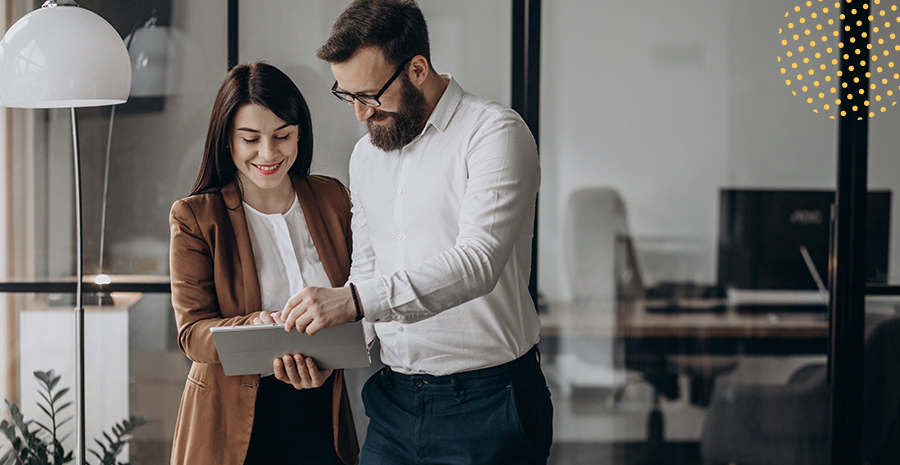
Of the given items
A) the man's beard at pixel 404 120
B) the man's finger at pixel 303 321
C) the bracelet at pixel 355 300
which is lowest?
the man's finger at pixel 303 321

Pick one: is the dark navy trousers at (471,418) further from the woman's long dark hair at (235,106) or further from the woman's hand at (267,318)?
the woman's long dark hair at (235,106)

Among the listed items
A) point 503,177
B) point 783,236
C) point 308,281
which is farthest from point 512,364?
point 783,236

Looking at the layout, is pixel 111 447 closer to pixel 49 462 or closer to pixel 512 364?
pixel 49 462

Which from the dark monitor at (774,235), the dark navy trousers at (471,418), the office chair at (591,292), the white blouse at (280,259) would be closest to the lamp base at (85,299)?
the white blouse at (280,259)

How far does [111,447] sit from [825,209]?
3063 millimetres

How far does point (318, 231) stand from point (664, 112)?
5.23 feet

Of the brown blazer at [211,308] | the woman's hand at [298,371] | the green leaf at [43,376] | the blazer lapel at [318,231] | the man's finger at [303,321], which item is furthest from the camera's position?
the green leaf at [43,376]

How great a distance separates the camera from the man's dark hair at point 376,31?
4.81ft

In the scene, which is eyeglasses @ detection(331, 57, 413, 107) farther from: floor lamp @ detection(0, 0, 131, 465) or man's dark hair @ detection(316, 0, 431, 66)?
floor lamp @ detection(0, 0, 131, 465)

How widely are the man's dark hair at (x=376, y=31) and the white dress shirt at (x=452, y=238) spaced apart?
0.16 meters

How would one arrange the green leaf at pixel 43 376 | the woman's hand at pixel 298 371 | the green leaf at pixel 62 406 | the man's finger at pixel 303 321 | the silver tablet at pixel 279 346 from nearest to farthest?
the man's finger at pixel 303 321 < the silver tablet at pixel 279 346 < the woman's hand at pixel 298 371 < the green leaf at pixel 62 406 < the green leaf at pixel 43 376

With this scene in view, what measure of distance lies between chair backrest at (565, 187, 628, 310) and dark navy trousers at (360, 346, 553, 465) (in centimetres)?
110

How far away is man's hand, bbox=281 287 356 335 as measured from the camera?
132cm

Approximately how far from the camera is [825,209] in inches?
107
